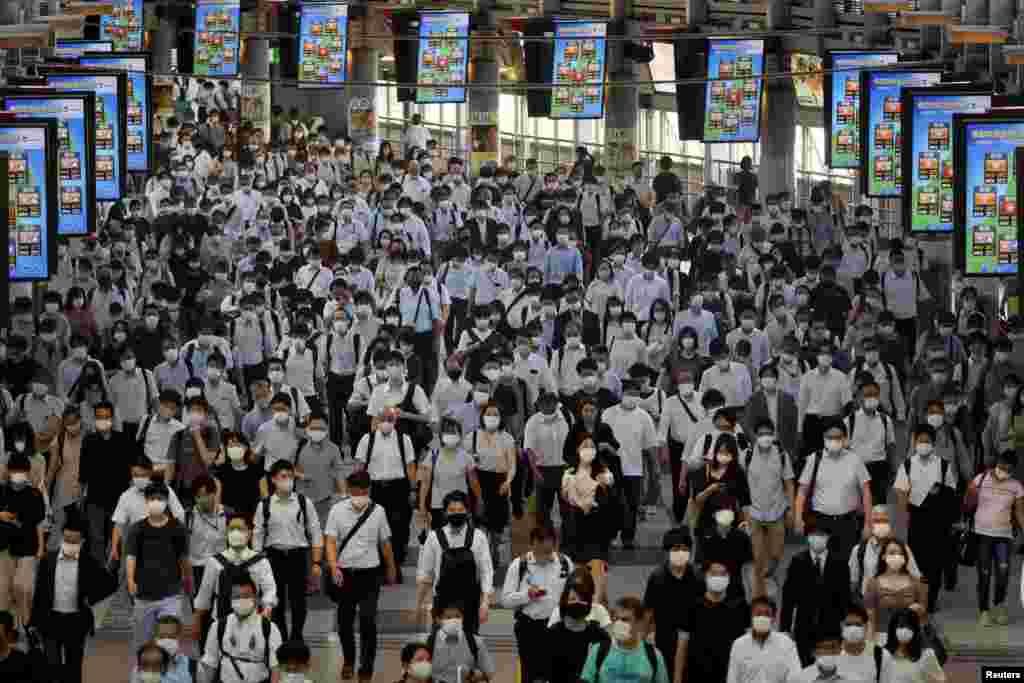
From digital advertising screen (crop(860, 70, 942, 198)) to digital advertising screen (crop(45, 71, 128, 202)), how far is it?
8.40 m

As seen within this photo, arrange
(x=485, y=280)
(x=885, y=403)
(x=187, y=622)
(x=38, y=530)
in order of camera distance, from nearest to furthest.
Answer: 1. (x=38, y=530)
2. (x=187, y=622)
3. (x=885, y=403)
4. (x=485, y=280)

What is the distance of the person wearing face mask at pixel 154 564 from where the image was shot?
65.2 feet

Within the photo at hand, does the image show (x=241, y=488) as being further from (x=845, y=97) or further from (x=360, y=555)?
(x=845, y=97)

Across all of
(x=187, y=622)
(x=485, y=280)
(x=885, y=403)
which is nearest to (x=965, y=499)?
(x=885, y=403)

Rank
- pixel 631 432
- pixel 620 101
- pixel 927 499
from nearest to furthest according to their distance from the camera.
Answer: pixel 927 499 < pixel 631 432 < pixel 620 101

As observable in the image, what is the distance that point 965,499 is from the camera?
22641 mm

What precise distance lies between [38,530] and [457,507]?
126 inches

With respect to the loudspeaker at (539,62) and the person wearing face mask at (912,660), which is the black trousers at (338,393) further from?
the loudspeaker at (539,62)

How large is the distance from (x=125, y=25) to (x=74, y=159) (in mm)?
17132

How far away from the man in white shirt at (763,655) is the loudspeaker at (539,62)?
90.5 feet

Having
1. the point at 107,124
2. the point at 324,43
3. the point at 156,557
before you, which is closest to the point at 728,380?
the point at 156,557

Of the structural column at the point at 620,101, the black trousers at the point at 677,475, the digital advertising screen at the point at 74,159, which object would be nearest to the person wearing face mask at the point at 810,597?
the black trousers at the point at 677,475

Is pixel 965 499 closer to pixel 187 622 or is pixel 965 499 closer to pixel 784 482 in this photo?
pixel 784 482

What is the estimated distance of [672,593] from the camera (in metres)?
19.1
